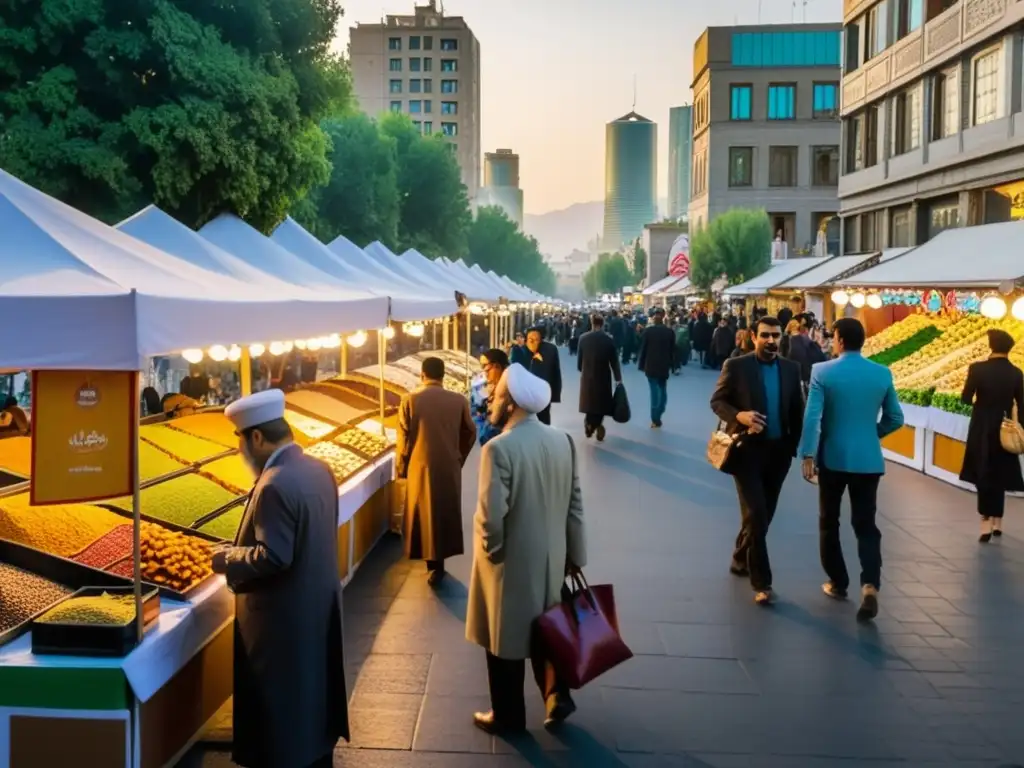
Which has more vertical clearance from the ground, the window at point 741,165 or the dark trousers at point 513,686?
the window at point 741,165

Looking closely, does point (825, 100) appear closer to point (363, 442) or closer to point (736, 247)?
point (736, 247)

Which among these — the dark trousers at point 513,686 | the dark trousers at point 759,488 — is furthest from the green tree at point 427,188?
the dark trousers at point 513,686

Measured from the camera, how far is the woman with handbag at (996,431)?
8727 millimetres

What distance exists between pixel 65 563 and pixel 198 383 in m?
9.67

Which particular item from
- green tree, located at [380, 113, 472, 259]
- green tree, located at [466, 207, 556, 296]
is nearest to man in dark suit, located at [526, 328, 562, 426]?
green tree, located at [380, 113, 472, 259]

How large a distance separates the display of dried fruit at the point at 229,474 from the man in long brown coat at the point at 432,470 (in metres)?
1.18

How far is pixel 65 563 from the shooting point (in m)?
4.77

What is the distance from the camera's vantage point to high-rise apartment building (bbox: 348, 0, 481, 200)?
117938 millimetres

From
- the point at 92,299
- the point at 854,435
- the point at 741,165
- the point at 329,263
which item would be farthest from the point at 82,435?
the point at 741,165

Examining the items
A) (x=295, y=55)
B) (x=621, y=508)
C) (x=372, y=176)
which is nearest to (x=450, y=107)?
(x=372, y=176)

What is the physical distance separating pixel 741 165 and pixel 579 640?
5841cm

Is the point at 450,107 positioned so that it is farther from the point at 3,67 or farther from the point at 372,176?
the point at 3,67

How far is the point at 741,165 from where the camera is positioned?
5934cm

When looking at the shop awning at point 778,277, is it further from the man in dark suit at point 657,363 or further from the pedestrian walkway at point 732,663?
the pedestrian walkway at point 732,663
